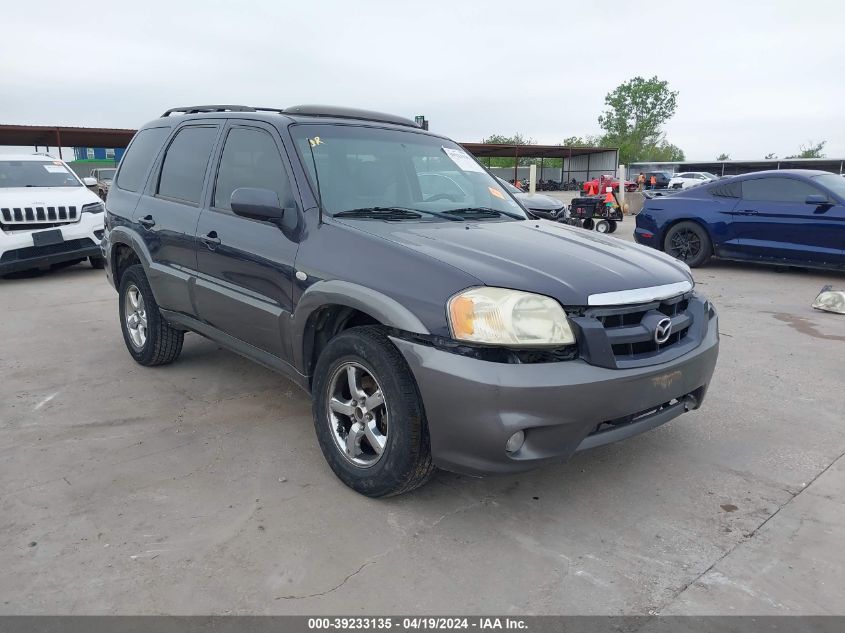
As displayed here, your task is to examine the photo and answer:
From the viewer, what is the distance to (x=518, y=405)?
2488 mm

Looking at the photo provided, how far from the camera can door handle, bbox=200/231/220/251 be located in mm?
3834

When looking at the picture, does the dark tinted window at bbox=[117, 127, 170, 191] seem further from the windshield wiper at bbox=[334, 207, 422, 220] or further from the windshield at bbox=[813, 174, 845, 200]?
the windshield at bbox=[813, 174, 845, 200]

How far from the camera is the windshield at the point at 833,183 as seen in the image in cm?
827

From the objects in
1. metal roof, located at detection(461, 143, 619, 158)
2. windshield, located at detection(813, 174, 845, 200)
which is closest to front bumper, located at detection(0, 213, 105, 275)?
windshield, located at detection(813, 174, 845, 200)

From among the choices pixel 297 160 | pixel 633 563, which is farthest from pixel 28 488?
pixel 633 563

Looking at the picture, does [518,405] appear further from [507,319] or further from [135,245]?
[135,245]

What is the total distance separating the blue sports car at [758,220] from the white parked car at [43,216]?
830 centimetres

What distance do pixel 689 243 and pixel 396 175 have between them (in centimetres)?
722

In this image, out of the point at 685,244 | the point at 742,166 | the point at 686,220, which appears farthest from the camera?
the point at 742,166

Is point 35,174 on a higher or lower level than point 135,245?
higher

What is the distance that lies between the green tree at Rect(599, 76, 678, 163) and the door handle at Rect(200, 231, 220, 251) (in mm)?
93965

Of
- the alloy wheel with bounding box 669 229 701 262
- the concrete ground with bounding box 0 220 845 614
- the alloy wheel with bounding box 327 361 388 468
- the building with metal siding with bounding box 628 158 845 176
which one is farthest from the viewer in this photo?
the building with metal siding with bounding box 628 158 845 176

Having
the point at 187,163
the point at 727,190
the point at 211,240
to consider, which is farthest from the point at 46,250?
the point at 727,190

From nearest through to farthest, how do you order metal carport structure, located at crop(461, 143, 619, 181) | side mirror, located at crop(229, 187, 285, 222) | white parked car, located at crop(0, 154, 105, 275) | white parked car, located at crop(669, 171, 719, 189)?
side mirror, located at crop(229, 187, 285, 222) → white parked car, located at crop(0, 154, 105, 275) → white parked car, located at crop(669, 171, 719, 189) → metal carport structure, located at crop(461, 143, 619, 181)
